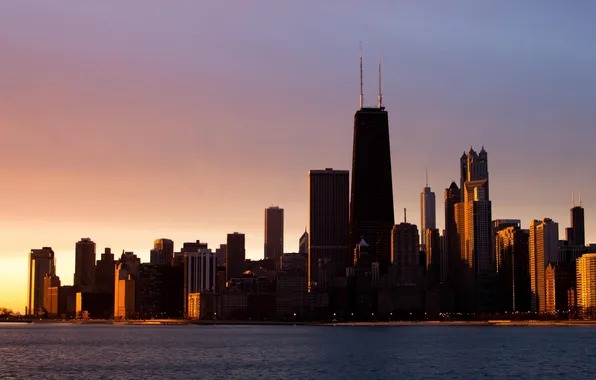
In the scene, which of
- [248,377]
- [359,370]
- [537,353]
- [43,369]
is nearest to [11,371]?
[43,369]

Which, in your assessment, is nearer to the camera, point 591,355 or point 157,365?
point 157,365

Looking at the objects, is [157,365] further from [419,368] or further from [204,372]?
[419,368]

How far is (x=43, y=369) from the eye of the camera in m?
160

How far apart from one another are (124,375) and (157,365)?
21542 millimetres

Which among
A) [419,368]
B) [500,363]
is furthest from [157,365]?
[500,363]

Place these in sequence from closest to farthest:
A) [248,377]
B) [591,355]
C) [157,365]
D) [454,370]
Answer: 1. [248,377]
2. [454,370]
3. [157,365]
4. [591,355]

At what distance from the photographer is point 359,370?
155 meters

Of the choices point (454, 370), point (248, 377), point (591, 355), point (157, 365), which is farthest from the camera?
point (591, 355)

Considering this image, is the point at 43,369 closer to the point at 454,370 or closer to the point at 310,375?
the point at 310,375

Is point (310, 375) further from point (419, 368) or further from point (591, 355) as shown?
point (591, 355)

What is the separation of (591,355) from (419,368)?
49355 mm

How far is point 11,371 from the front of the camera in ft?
510

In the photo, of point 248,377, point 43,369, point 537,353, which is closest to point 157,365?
point 43,369

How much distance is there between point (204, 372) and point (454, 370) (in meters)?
35.1
